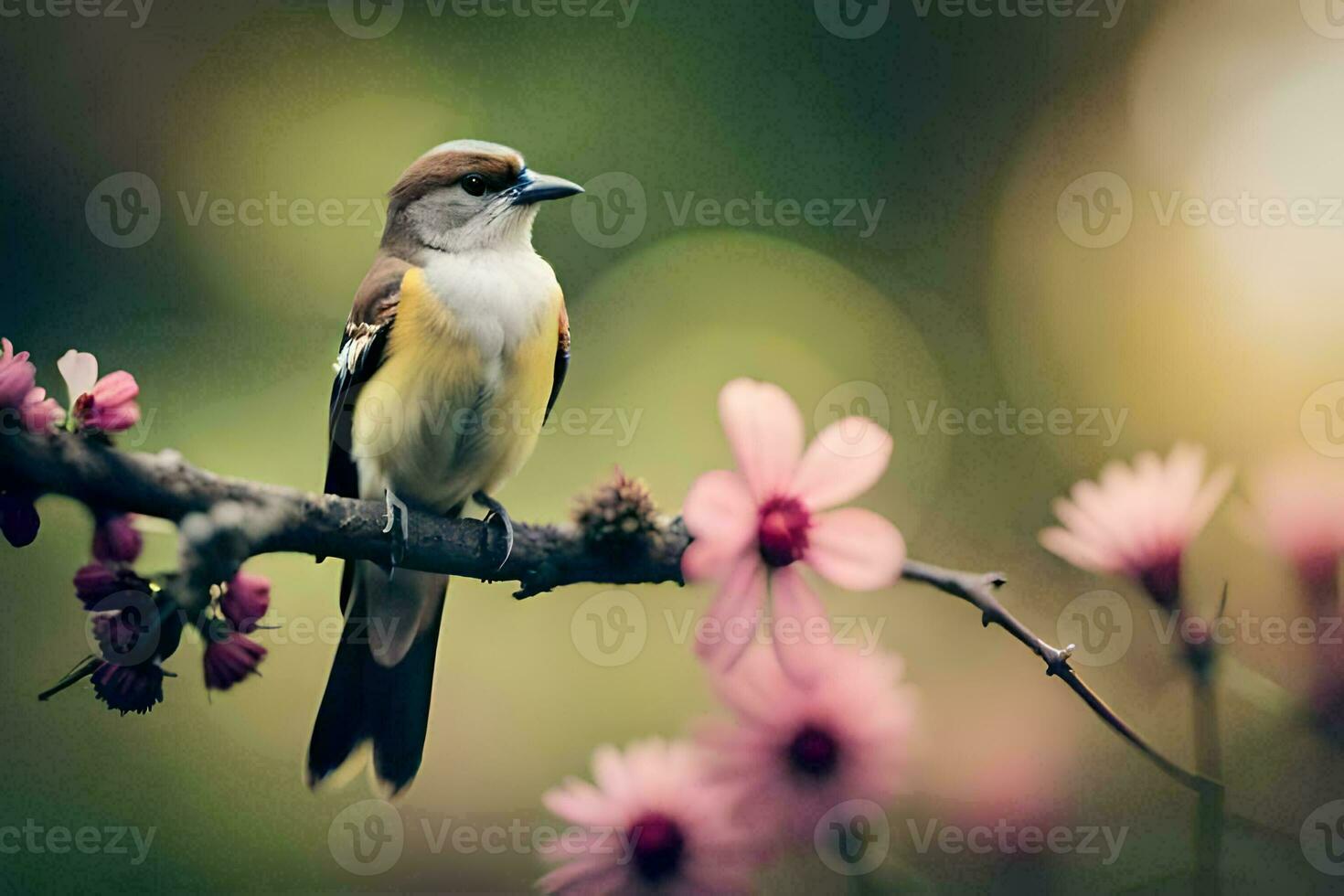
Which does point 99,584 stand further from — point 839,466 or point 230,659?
point 839,466

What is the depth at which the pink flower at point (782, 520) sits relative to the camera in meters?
0.54

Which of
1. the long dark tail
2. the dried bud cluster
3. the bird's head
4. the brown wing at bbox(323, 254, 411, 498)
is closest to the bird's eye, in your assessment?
the bird's head

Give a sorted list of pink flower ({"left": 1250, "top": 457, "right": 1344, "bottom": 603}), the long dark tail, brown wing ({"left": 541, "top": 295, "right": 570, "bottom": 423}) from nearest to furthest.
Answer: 1. pink flower ({"left": 1250, "top": 457, "right": 1344, "bottom": 603})
2. the long dark tail
3. brown wing ({"left": 541, "top": 295, "right": 570, "bottom": 423})

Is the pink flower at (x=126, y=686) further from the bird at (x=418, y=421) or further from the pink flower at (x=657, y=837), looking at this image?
the bird at (x=418, y=421)

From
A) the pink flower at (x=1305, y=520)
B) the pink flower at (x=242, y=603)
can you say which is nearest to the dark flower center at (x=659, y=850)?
the pink flower at (x=242, y=603)

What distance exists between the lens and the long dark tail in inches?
33.4

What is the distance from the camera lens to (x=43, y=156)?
179 cm

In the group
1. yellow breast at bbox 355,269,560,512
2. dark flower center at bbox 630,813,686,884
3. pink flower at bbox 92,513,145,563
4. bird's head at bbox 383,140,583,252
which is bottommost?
dark flower center at bbox 630,813,686,884

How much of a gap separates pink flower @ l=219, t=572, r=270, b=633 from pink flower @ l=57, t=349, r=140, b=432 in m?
0.09

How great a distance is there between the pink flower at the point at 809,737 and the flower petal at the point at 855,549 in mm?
51

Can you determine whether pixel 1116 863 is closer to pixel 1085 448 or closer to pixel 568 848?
pixel 568 848

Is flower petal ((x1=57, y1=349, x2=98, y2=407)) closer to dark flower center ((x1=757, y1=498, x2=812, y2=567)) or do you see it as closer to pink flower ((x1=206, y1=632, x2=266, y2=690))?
pink flower ((x1=206, y1=632, x2=266, y2=690))

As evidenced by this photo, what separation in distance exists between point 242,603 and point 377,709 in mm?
326

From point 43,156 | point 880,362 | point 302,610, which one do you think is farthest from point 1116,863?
point 43,156
